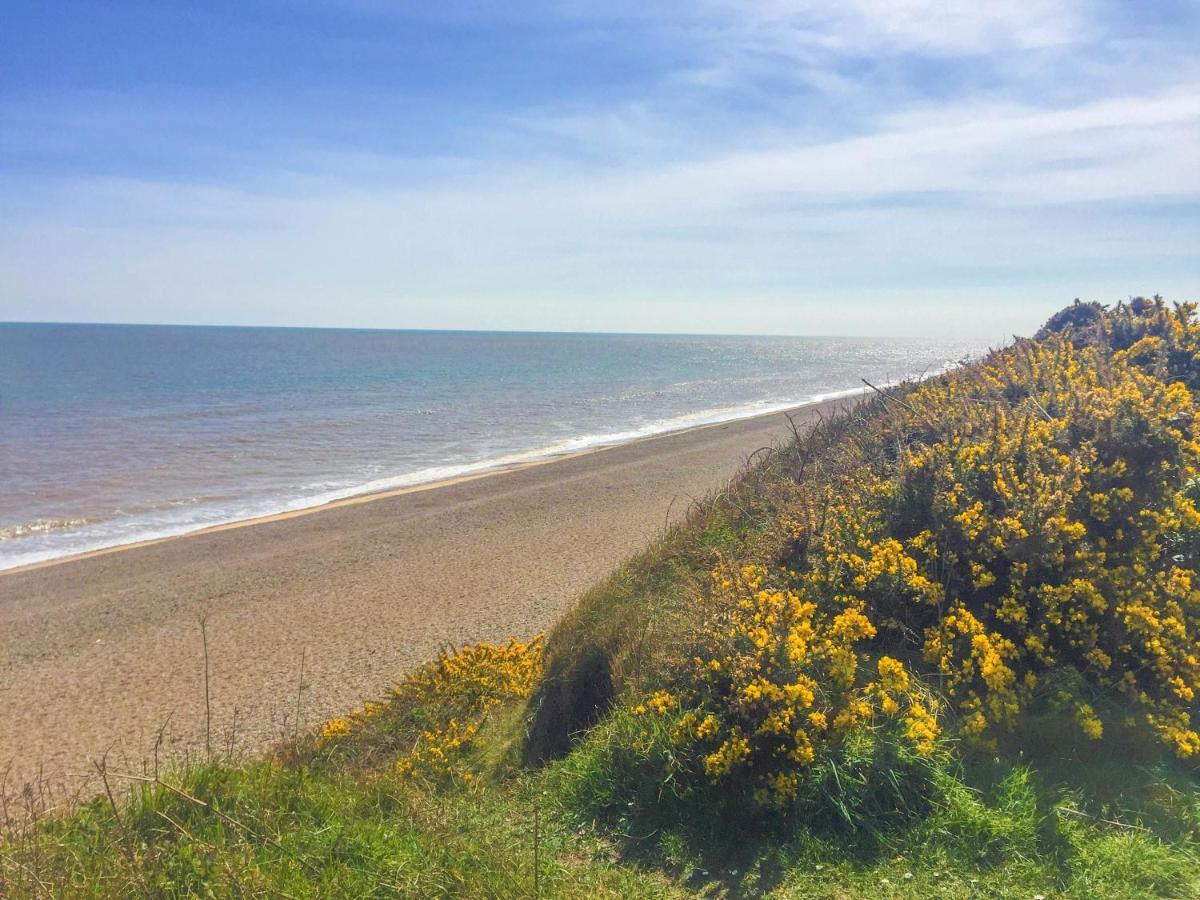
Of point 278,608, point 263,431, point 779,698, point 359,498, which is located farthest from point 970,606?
point 263,431

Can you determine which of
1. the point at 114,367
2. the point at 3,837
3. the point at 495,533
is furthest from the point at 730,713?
the point at 114,367

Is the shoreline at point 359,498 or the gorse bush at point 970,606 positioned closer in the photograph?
the gorse bush at point 970,606

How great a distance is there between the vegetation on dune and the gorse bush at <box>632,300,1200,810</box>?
0.7 inches

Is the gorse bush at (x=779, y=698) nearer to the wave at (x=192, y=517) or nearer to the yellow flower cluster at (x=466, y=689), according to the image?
the yellow flower cluster at (x=466, y=689)

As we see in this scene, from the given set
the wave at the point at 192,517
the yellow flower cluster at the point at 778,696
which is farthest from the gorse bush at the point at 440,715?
the wave at the point at 192,517

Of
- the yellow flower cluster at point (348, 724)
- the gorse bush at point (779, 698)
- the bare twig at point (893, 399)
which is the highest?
the bare twig at point (893, 399)

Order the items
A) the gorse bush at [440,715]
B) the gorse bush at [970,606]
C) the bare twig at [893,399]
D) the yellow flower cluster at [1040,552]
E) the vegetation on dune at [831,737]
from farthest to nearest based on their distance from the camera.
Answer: the bare twig at [893,399] → the gorse bush at [440,715] → the yellow flower cluster at [1040,552] → the gorse bush at [970,606] → the vegetation on dune at [831,737]

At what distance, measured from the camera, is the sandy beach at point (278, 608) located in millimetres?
6840

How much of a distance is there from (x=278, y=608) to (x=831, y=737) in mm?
7685

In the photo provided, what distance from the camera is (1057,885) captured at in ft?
10.5

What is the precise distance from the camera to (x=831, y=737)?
12.6 ft

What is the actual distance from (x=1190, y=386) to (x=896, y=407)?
7.28 feet

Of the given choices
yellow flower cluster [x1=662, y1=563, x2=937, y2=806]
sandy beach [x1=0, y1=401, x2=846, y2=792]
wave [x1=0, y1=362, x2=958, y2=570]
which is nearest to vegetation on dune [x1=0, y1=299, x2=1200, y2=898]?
yellow flower cluster [x1=662, y1=563, x2=937, y2=806]

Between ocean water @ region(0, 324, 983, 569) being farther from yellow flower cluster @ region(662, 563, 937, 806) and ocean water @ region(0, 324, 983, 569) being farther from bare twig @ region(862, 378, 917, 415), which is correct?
yellow flower cluster @ region(662, 563, 937, 806)
